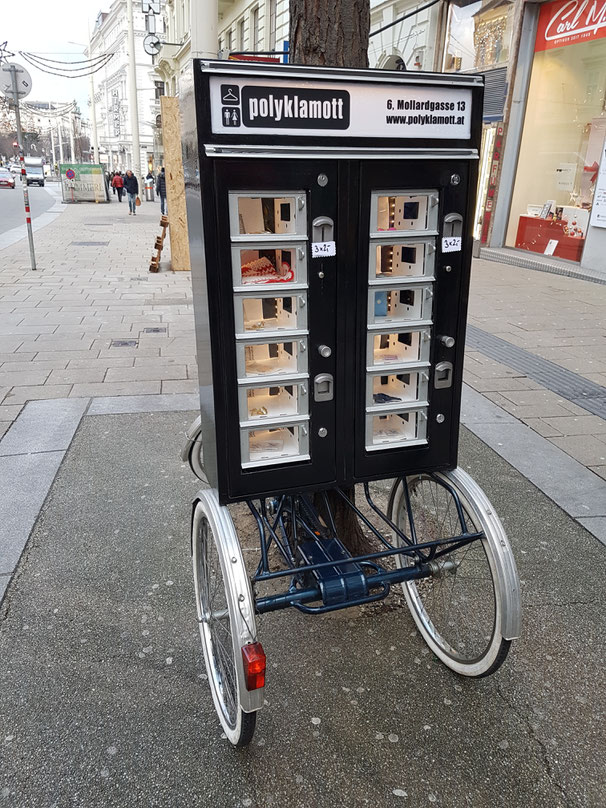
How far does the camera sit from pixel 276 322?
243cm

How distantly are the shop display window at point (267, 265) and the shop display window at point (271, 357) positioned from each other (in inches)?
9.0

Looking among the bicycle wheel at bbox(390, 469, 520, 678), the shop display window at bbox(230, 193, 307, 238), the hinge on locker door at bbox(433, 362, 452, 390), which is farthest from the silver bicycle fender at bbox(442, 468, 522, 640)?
the shop display window at bbox(230, 193, 307, 238)

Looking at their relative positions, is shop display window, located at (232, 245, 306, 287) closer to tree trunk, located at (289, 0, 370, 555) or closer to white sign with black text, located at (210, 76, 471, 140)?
white sign with black text, located at (210, 76, 471, 140)

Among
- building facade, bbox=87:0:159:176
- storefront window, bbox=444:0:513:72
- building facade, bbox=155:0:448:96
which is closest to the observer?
storefront window, bbox=444:0:513:72

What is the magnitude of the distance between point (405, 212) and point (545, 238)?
12667mm

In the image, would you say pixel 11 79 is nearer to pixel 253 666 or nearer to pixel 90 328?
pixel 90 328

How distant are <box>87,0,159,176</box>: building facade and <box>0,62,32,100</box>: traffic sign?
46.6m

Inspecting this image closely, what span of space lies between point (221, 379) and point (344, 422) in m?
0.52

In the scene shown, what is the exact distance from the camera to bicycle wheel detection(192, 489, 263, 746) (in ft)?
6.91

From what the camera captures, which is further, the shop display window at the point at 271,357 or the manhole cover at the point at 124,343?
the manhole cover at the point at 124,343

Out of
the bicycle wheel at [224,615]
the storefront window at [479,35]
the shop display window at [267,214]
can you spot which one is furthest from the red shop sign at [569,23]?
the bicycle wheel at [224,615]

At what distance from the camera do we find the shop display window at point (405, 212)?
2359 millimetres

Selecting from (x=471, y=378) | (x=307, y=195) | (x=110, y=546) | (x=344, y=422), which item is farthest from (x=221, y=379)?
(x=471, y=378)

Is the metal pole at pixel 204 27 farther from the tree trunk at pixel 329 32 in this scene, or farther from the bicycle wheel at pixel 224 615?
the bicycle wheel at pixel 224 615
